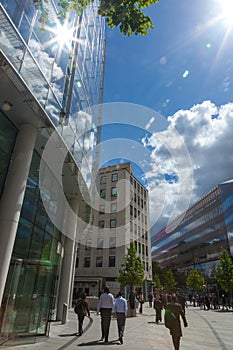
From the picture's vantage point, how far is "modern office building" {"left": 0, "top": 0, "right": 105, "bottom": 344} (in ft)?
26.2

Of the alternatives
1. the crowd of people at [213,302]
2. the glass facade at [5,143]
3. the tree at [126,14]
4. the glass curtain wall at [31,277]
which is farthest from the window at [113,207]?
the tree at [126,14]

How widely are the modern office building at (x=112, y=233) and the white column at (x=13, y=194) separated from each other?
30154mm

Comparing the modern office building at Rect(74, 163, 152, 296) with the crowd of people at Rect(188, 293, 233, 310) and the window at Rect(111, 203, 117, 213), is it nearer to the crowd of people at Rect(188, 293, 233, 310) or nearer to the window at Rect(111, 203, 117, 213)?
the window at Rect(111, 203, 117, 213)

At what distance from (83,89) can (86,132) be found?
2638mm

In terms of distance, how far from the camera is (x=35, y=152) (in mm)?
Answer: 11383

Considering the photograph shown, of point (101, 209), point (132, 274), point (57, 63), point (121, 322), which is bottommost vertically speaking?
point (121, 322)

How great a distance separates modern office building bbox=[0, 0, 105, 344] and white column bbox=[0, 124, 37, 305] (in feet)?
0.10

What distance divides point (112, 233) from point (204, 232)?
2957cm

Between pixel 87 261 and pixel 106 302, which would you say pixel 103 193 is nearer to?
pixel 87 261

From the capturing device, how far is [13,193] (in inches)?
343

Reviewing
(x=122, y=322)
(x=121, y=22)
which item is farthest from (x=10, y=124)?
(x=122, y=322)

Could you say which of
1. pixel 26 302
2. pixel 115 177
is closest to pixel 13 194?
pixel 26 302

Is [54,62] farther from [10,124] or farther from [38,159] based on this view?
[38,159]

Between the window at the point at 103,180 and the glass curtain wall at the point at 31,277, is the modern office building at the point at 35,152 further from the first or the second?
the window at the point at 103,180
